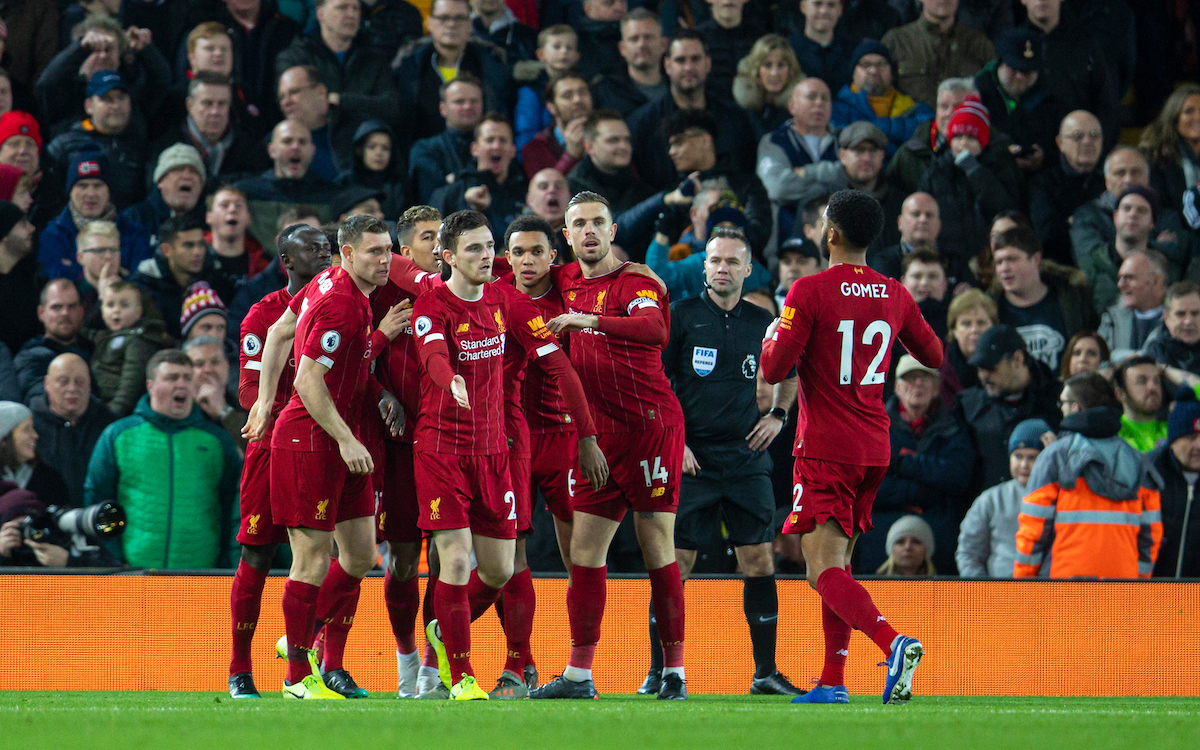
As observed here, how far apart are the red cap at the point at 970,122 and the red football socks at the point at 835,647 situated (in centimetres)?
582

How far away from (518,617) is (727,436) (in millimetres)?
1589

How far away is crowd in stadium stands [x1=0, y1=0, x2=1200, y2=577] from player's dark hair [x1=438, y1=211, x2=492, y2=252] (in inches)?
114

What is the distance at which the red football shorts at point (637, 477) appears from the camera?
7.14m

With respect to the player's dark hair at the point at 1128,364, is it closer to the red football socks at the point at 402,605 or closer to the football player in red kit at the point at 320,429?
the red football socks at the point at 402,605

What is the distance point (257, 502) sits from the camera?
7.23 m

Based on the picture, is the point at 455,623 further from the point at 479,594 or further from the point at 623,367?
the point at 623,367

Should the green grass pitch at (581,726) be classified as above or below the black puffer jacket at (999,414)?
below

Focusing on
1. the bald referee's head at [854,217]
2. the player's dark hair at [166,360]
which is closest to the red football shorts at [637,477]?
the bald referee's head at [854,217]

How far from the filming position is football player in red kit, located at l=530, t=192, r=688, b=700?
7.14 meters

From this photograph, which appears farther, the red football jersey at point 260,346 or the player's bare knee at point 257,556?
the red football jersey at point 260,346

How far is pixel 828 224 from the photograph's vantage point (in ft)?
22.4

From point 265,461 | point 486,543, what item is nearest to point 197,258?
point 265,461

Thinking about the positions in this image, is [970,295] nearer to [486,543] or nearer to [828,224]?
[828,224]

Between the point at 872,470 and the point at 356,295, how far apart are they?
8.33 feet
